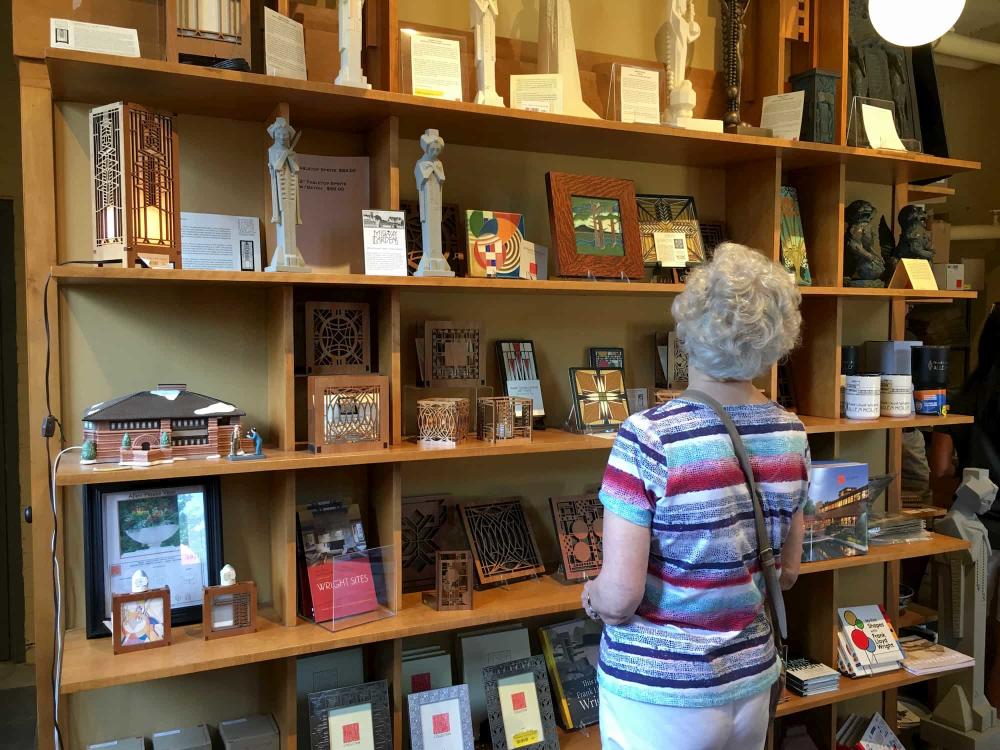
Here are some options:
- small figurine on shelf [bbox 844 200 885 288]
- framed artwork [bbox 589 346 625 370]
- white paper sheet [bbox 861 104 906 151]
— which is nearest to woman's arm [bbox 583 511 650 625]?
framed artwork [bbox 589 346 625 370]

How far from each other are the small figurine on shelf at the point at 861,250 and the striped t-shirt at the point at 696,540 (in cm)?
153

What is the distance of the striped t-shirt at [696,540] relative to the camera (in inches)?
58.2

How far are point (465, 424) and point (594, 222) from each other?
2.42 feet

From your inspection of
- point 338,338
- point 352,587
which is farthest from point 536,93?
point 352,587

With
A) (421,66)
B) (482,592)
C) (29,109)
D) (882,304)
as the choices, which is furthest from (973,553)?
(29,109)

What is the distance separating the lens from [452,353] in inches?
93.0

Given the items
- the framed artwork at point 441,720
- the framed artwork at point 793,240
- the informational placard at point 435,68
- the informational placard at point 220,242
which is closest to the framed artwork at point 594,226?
the informational placard at point 435,68

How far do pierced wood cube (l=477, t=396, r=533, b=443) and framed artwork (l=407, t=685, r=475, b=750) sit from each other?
681 millimetres

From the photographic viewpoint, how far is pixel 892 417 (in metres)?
2.86

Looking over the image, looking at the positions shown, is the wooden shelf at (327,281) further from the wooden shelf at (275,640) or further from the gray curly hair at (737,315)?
the wooden shelf at (275,640)

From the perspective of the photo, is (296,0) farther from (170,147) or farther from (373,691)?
(373,691)

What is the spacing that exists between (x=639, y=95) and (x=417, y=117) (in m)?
0.71

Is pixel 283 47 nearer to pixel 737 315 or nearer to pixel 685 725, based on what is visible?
pixel 737 315

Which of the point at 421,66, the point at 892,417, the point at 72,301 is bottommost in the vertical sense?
the point at 892,417
